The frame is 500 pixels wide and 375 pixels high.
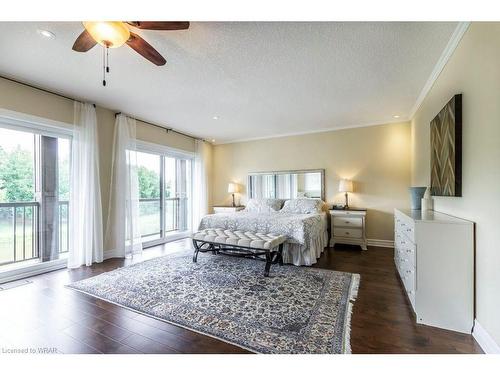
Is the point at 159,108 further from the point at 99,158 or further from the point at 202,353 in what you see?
the point at 202,353

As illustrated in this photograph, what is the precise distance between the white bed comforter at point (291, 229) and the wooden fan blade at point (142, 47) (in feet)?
8.43

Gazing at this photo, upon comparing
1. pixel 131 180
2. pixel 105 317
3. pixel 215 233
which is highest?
pixel 131 180

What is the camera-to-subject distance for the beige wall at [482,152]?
1.43 meters

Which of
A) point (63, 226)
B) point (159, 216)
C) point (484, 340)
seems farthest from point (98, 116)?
point (484, 340)

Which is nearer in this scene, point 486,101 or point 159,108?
point 486,101

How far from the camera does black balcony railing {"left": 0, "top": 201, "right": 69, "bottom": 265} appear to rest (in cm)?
293

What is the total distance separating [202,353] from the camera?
1.52m

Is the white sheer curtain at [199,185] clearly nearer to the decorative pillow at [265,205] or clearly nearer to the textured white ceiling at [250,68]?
the decorative pillow at [265,205]

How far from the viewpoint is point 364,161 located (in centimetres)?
463

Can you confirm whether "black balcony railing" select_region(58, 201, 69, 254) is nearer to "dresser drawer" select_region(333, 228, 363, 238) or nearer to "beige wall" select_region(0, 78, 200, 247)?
"beige wall" select_region(0, 78, 200, 247)

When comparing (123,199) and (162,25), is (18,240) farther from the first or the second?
(162,25)

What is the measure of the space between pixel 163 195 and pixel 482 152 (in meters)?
5.00

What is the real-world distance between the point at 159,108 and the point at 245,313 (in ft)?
11.1
